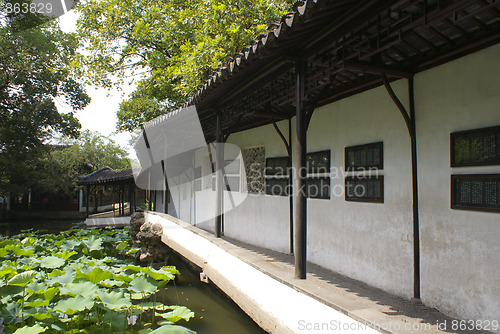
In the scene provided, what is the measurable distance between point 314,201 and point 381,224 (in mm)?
1450

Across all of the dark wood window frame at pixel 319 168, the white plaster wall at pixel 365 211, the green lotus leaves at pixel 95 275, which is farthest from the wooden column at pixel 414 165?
the green lotus leaves at pixel 95 275

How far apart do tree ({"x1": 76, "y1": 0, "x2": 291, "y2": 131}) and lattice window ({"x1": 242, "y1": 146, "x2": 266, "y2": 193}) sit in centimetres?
285

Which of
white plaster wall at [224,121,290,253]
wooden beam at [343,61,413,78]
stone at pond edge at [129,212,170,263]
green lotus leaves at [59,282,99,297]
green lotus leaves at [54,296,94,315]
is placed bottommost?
stone at pond edge at [129,212,170,263]

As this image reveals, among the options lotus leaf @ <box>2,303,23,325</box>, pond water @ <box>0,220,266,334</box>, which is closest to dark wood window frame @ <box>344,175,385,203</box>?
pond water @ <box>0,220,266,334</box>

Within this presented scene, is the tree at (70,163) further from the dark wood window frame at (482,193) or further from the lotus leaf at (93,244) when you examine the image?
the dark wood window frame at (482,193)

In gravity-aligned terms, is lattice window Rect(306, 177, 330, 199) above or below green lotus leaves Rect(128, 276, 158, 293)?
above

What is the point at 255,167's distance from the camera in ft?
25.0

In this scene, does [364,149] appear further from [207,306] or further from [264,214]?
[207,306]

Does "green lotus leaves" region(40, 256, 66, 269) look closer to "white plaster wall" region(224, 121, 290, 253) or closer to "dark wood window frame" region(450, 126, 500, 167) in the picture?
"white plaster wall" region(224, 121, 290, 253)

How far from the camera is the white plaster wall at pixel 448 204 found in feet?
9.98

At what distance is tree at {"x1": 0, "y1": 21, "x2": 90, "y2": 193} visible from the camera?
70.0ft

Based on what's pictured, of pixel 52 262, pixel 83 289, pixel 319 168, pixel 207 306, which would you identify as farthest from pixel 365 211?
pixel 52 262

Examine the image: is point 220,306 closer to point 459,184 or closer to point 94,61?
point 459,184

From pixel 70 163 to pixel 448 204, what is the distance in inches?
1068
